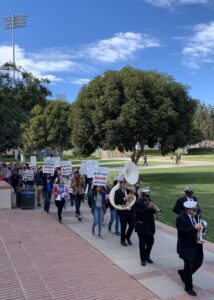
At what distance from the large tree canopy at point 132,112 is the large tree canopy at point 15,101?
3.37m

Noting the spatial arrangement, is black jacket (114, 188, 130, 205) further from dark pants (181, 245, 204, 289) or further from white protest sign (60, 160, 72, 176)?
white protest sign (60, 160, 72, 176)

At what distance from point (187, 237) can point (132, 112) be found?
2081cm

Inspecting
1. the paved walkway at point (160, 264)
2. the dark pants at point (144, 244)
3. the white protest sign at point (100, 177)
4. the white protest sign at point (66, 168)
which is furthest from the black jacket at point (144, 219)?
the white protest sign at point (66, 168)

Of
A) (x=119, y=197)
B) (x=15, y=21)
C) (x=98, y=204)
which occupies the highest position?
(x=15, y=21)

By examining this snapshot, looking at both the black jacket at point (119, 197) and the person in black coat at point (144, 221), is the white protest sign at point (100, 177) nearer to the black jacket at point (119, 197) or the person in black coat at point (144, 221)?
the black jacket at point (119, 197)

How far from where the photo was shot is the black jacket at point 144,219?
8.47 m

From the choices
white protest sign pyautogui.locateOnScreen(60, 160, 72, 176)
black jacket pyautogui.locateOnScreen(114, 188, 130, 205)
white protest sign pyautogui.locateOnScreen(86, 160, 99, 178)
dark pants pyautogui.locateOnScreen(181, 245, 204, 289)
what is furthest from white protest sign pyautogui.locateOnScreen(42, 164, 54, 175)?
dark pants pyautogui.locateOnScreen(181, 245, 204, 289)

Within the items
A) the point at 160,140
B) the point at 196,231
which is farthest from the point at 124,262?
the point at 160,140

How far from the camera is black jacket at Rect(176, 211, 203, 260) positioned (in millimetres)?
6934

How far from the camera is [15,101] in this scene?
24.5 meters

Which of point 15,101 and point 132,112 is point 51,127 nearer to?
point 132,112

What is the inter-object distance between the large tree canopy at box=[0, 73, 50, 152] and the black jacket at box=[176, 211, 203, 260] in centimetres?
1612

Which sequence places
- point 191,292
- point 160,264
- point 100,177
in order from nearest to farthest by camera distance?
point 191,292
point 160,264
point 100,177

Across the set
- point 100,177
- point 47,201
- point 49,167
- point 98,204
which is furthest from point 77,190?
point 49,167
